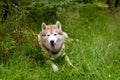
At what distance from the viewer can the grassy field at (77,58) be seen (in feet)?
18.1

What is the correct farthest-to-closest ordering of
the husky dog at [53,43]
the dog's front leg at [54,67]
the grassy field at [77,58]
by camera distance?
the husky dog at [53,43] < the dog's front leg at [54,67] < the grassy field at [77,58]

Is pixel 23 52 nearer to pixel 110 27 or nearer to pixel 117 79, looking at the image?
pixel 117 79

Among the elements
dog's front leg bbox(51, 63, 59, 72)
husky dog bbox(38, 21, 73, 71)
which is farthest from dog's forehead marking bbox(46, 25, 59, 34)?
dog's front leg bbox(51, 63, 59, 72)

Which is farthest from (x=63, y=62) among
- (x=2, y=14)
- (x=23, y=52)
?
(x=2, y=14)

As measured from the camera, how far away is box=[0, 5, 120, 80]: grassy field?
5.52 metres

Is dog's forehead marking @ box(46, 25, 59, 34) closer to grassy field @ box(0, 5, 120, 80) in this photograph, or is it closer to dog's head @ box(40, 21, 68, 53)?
dog's head @ box(40, 21, 68, 53)

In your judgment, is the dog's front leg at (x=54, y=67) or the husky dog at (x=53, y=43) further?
the husky dog at (x=53, y=43)

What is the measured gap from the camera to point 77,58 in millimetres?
6344

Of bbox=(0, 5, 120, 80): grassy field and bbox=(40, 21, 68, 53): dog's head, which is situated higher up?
bbox=(40, 21, 68, 53): dog's head

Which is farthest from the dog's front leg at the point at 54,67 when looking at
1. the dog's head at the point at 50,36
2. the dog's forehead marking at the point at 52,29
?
the dog's forehead marking at the point at 52,29

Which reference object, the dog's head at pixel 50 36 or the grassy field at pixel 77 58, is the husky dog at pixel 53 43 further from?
the grassy field at pixel 77 58

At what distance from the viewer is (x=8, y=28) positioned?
6.72 m

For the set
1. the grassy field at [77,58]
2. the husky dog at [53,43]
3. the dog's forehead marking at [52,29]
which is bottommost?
the grassy field at [77,58]

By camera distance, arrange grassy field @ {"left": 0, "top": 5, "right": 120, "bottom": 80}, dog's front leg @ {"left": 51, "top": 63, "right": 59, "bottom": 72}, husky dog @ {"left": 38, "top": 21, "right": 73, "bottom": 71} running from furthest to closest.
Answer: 1. husky dog @ {"left": 38, "top": 21, "right": 73, "bottom": 71}
2. dog's front leg @ {"left": 51, "top": 63, "right": 59, "bottom": 72}
3. grassy field @ {"left": 0, "top": 5, "right": 120, "bottom": 80}
